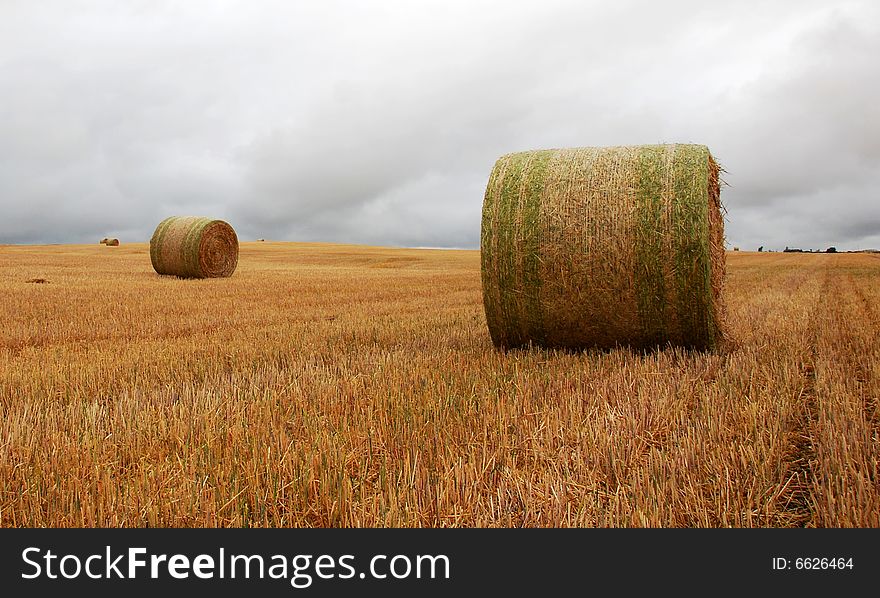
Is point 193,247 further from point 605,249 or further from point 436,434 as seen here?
point 436,434

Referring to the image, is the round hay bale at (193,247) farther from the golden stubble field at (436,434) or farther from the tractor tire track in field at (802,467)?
the tractor tire track in field at (802,467)

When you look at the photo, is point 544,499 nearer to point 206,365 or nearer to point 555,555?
point 555,555

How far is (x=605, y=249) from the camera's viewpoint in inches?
225

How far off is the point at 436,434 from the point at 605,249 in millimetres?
3042

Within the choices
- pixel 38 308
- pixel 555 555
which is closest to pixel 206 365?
pixel 555 555

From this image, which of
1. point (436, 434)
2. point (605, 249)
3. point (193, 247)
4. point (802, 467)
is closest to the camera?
point (802, 467)

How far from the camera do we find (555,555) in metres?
2.07

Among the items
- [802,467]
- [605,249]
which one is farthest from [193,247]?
[802,467]

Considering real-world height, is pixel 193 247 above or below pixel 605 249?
above

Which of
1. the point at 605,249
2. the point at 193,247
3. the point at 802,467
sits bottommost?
the point at 802,467

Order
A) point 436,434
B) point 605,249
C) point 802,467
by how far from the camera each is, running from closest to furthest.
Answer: point 802,467
point 436,434
point 605,249

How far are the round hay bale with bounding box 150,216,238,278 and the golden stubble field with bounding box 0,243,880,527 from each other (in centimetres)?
1265

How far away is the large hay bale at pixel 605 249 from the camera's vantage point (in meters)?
5.61

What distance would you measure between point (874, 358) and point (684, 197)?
7.78 feet
